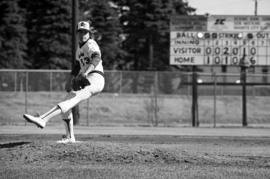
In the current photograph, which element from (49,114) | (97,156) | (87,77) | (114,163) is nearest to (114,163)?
(114,163)

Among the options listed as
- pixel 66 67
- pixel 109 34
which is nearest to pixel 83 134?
pixel 66 67

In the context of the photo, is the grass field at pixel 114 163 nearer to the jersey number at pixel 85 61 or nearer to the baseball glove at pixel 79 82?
the baseball glove at pixel 79 82

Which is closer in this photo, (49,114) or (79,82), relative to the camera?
(49,114)

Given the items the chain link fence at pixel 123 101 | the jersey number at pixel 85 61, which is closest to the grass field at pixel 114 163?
the jersey number at pixel 85 61

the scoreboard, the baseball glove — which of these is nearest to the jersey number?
the baseball glove

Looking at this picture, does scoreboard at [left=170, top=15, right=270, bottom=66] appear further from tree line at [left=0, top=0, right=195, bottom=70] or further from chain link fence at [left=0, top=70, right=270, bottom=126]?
tree line at [left=0, top=0, right=195, bottom=70]

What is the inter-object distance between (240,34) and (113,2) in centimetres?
3416

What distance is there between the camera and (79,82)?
9.95m

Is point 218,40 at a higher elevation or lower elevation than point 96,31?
lower

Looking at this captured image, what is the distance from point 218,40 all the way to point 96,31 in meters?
25.6

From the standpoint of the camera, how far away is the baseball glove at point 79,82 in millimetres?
9891

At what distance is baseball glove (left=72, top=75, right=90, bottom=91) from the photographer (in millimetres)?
9891

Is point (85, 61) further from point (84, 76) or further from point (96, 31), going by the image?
point (96, 31)

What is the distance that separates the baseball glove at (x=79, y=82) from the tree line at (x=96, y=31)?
3531 centimetres
